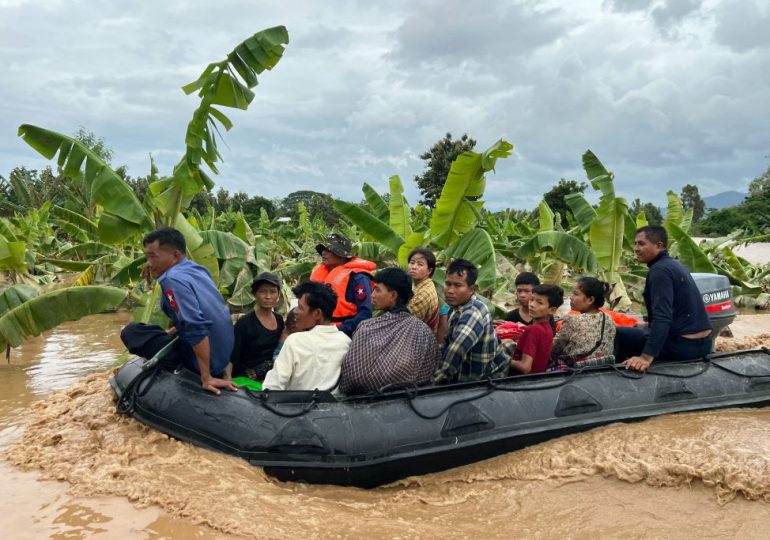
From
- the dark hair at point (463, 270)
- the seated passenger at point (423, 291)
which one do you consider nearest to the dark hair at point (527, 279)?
the seated passenger at point (423, 291)

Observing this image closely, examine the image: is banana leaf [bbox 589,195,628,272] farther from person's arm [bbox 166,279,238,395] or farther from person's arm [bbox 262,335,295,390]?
person's arm [bbox 166,279,238,395]

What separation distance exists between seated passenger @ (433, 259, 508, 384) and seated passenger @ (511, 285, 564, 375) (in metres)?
0.24

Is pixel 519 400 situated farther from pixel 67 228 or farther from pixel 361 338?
pixel 67 228

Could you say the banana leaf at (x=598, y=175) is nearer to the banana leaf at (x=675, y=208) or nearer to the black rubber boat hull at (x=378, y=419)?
the banana leaf at (x=675, y=208)

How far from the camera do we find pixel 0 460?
412 cm

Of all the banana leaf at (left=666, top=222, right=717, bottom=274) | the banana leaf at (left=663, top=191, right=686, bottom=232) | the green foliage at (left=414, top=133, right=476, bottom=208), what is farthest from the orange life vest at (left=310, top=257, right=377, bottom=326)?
the green foliage at (left=414, top=133, right=476, bottom=208)

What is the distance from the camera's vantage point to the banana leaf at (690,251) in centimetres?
900

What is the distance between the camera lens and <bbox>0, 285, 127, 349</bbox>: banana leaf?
5633 millimetres

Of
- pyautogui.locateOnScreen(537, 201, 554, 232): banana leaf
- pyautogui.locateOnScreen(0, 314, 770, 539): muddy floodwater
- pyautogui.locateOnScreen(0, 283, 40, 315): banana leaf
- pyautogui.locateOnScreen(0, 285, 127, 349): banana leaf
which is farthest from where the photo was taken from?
Answer: pyautogui.locateOnScreen(537, 201, 554, 232): banana leaf

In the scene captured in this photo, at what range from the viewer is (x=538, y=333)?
455cm

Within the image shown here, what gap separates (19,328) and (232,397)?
9.31 feet

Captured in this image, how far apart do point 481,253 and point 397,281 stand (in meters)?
3.14

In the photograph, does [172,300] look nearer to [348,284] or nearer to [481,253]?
[348,284]

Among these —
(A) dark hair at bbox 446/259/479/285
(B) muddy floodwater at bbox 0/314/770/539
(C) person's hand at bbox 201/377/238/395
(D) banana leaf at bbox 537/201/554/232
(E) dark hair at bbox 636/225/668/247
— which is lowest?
(B) muddy floodwater at bbox 0/314/770/539
